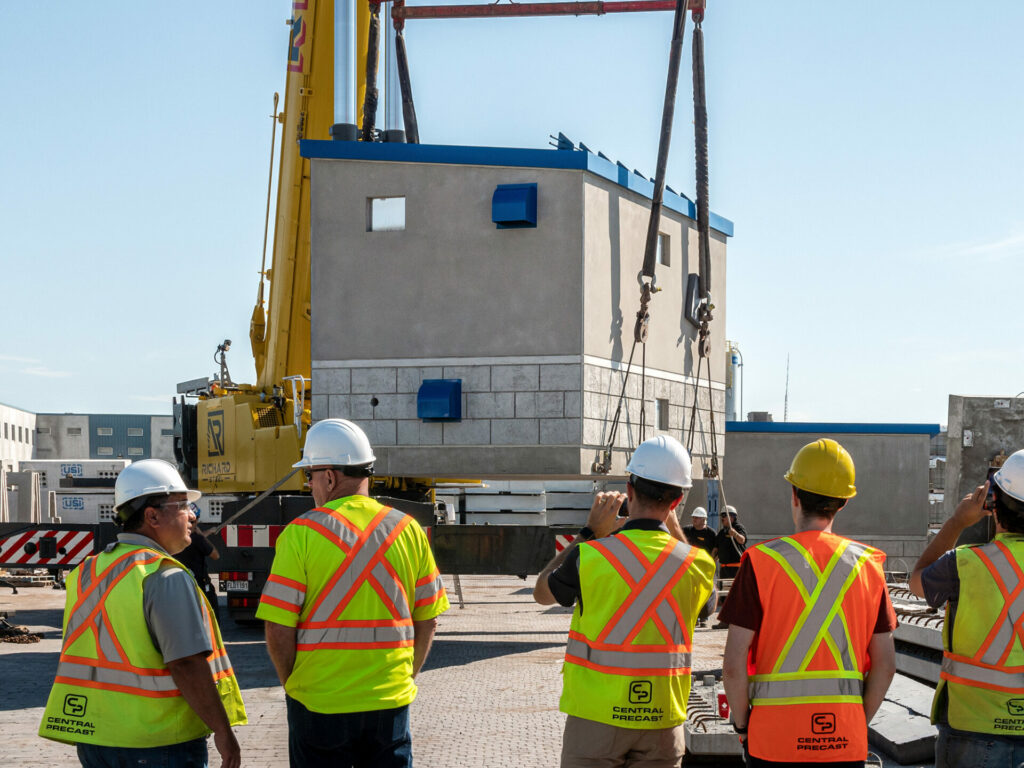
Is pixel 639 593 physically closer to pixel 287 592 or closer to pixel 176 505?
pixel 287 592

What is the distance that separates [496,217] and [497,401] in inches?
71.7

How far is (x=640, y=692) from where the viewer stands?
402cm

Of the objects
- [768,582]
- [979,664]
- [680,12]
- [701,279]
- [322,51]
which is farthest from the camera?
[322,51]

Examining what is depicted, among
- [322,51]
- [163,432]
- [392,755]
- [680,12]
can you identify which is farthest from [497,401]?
[163,432]

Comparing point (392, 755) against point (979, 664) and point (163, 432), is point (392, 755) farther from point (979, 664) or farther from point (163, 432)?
Answer: point (163, 432)

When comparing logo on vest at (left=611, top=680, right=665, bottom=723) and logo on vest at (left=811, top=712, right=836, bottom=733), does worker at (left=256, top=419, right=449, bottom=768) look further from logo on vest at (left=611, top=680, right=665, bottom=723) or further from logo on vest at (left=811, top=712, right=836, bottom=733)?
logo on vest at (left=811, top=712, right=836, bottom=733)

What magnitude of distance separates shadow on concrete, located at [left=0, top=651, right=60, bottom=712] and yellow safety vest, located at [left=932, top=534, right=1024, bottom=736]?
24.3 feet

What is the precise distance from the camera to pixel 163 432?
71062mm

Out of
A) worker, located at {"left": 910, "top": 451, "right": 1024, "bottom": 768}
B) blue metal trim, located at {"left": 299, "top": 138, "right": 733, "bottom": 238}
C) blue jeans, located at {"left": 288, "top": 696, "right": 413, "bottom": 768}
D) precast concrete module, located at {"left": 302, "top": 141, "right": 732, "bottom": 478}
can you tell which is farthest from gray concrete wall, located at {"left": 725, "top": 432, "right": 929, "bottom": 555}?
blue jeans, located at {"left": 288, "top": 696, "right": 413, "bottom": 768}

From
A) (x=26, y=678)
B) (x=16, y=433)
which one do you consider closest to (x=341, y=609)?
(x=26, y=678)

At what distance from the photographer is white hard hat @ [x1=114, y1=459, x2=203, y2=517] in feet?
12.7

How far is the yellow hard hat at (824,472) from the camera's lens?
13.1 ft

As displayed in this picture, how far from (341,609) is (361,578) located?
0.43 feet

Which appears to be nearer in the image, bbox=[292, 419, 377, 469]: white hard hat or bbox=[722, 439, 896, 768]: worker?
bbox=[722, 439, 896, 768]: worker
